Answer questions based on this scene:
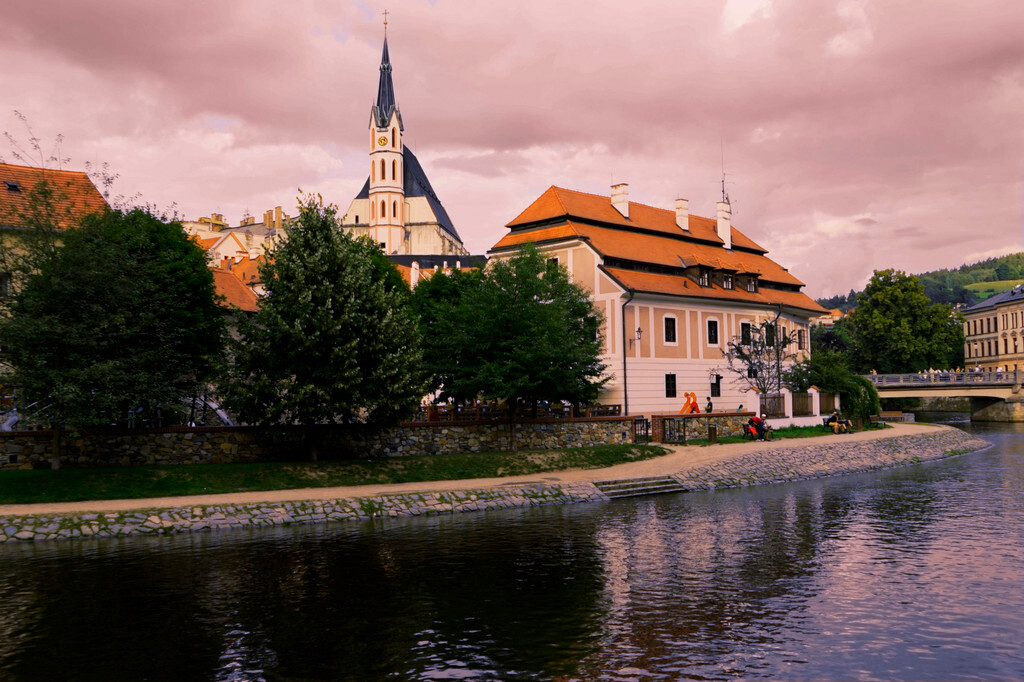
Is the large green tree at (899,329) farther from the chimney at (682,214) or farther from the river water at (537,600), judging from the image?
the river water at (537,600)

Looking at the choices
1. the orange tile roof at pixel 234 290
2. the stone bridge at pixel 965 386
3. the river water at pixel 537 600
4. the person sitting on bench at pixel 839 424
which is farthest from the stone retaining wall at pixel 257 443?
the stone bridge at pixel 965 386

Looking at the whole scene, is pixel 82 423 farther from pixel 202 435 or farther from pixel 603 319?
pixel 603 319

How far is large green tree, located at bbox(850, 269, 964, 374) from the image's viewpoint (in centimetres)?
9694

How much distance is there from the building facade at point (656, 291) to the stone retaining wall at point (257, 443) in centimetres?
749

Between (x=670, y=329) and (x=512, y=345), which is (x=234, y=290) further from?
(x=670, y=329)

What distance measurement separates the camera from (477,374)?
3984 centimetres

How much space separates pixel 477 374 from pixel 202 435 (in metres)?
13.1

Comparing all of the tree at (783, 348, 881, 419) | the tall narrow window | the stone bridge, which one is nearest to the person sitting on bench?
the tree at (783, 348, 881, 419)

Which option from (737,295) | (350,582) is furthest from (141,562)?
(737,295)

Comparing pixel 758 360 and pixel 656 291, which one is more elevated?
pixel 656 291

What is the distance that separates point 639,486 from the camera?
34969 mm

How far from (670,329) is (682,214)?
13878 mm

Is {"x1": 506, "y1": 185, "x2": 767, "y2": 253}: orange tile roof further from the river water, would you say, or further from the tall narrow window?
the river water

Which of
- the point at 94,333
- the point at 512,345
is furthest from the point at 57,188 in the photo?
the point at 512,345
